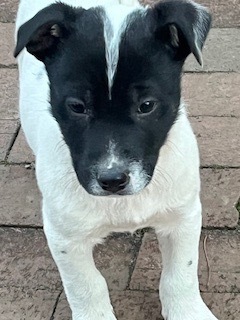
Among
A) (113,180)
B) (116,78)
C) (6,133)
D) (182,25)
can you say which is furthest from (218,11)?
(113,180)

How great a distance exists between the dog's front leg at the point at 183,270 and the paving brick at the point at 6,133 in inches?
59.8

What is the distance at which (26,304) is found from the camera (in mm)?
4055

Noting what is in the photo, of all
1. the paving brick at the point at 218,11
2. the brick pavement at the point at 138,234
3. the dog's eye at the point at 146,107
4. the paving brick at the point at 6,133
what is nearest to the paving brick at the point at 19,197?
the brick pavement at the point at 138,234

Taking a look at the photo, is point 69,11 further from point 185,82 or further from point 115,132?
point 185,82

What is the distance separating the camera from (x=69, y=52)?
124 inches

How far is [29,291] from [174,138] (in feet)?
3.96

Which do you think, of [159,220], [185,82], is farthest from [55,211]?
[185,82]

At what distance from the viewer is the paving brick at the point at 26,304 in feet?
13.1

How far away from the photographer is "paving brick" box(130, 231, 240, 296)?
407 cm

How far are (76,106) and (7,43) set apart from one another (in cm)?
302

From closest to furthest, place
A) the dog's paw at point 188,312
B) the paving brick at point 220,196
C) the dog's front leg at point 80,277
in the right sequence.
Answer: the dog's front leg at point 80,277
the dog's paw at point 188,312
the paving brick at point 220,196

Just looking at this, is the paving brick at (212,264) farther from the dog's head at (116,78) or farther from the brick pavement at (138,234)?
the dog's head at (116,78)

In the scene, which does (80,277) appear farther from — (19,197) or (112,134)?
(19,197)

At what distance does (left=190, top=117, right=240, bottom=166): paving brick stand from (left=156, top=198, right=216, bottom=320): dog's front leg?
3.46 feet
